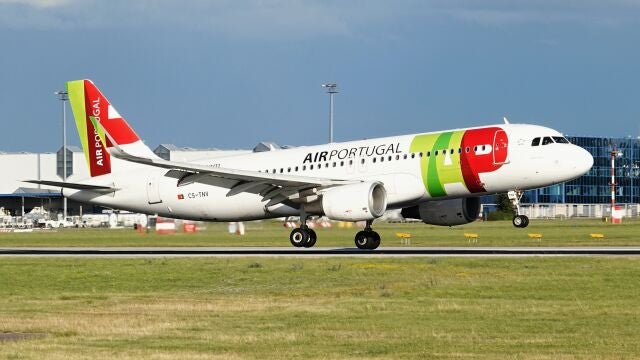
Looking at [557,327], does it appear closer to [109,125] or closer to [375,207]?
[375,207]

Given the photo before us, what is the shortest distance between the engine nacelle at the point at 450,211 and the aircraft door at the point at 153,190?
11838 mm

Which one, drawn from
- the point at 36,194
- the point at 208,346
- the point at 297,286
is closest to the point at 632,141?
the point at 36,194

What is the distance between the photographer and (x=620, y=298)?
26266 mm

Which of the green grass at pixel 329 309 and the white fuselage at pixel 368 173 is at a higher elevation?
the white fuselage at pixel 368 173

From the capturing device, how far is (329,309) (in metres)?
24.9

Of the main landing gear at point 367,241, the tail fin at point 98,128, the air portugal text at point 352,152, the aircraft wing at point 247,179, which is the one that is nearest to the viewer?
the aircraft wing at point 247,179

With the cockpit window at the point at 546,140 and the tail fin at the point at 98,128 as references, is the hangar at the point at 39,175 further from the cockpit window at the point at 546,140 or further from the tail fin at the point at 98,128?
the cockpit window at the point at 546,140

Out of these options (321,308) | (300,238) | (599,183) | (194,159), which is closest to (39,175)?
(194,159)

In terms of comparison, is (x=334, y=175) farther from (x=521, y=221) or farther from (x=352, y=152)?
(x=521, y=221)

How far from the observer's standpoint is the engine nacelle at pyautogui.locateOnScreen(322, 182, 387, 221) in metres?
43.8

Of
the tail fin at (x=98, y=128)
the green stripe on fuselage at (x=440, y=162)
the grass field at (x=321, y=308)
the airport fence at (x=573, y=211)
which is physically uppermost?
the tail fin at (x=98, y=128)

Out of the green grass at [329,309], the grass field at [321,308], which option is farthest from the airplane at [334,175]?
the green grass at [329,309]

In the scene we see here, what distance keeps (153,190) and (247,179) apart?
21.5ft

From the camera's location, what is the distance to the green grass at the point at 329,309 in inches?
744
